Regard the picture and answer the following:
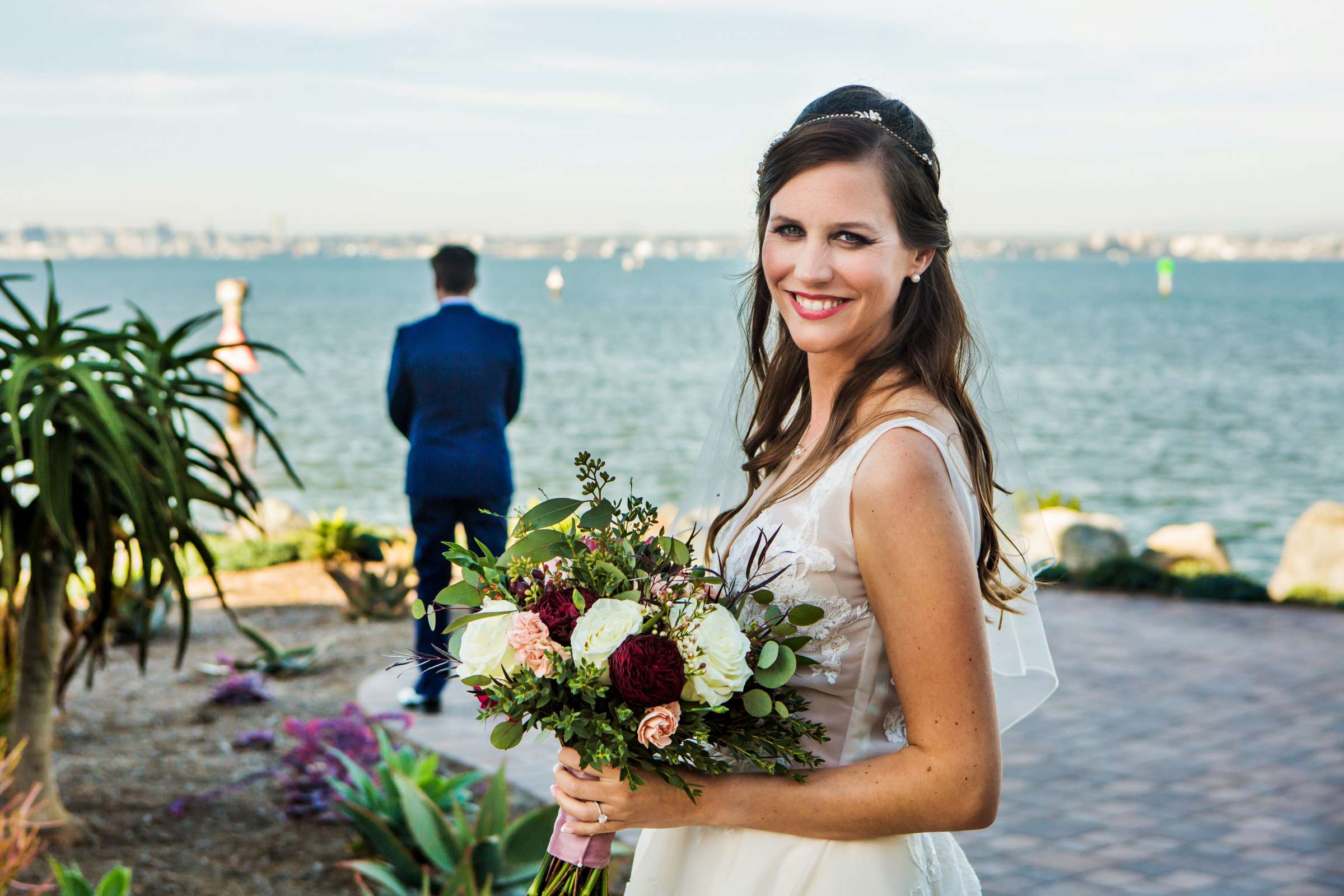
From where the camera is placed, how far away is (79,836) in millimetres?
4836

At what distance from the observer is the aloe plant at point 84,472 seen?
160 inches

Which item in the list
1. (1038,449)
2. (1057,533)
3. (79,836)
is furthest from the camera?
(1038,449)

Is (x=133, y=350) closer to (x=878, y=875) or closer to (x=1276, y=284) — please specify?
(x=878, y=875)

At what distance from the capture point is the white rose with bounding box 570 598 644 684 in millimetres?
1650

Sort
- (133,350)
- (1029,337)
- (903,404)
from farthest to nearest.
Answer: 1. (1029,337)
2. (133,350)
3. (903,404)

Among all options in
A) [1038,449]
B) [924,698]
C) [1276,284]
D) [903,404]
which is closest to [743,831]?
[924,698]

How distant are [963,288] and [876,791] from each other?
93 cm

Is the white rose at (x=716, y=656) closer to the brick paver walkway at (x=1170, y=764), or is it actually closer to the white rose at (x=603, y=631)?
the white rose at (x=603, y=631)

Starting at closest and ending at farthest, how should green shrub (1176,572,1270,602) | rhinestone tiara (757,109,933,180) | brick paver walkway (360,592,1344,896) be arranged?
rhinestone tiara (757,109,933,180), brick paver walkway (360,592,1344,896), green shrub (1176,572,1270,602)

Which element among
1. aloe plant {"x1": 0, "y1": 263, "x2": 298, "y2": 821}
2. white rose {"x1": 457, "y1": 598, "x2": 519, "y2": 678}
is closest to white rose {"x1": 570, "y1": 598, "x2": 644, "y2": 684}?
white rose {"x1": 457, "y1": 598, "x2": 519, "y2": 678}

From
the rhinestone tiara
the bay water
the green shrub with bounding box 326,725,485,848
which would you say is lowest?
the bay water

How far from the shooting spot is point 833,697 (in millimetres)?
1902

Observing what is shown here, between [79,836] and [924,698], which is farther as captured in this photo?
[79,836]

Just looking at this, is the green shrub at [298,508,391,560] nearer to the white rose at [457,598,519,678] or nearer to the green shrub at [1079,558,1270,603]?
the green shrub at [1079,558,1270,603]
